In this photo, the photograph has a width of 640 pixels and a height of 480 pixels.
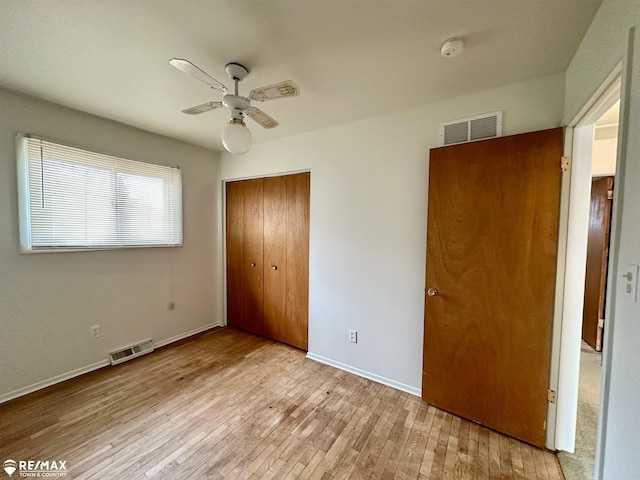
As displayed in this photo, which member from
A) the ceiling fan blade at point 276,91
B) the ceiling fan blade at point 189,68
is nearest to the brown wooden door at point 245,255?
the ceiling fan blade at point 276,91

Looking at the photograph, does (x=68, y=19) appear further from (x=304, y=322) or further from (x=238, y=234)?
(x=304, y=322)

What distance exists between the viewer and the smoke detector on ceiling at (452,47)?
131 centimetres

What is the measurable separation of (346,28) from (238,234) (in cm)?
265

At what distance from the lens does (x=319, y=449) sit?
1.56m

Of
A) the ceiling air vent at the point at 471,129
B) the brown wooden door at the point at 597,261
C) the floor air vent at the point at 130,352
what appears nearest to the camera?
the ceiling air vent at the point at 471,129

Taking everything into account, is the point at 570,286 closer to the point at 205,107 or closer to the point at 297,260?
the point at 297,260

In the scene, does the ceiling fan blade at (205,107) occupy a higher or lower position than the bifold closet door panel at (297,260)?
higher

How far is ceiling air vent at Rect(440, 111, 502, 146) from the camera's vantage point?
1.75m

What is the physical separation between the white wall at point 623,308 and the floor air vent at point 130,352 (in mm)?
3459

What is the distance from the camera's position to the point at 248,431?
169cm

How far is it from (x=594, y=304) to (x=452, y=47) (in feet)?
11.0

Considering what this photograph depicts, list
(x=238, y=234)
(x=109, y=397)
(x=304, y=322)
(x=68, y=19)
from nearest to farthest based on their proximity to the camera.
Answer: (x=68, y=19), (x=109, y=397), (x=304, y=322), (x=238, y=234)

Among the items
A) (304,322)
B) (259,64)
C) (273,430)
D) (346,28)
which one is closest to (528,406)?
(273,430)

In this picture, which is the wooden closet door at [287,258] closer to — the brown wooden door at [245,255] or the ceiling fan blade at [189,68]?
the brown wooden door at [245,255]
